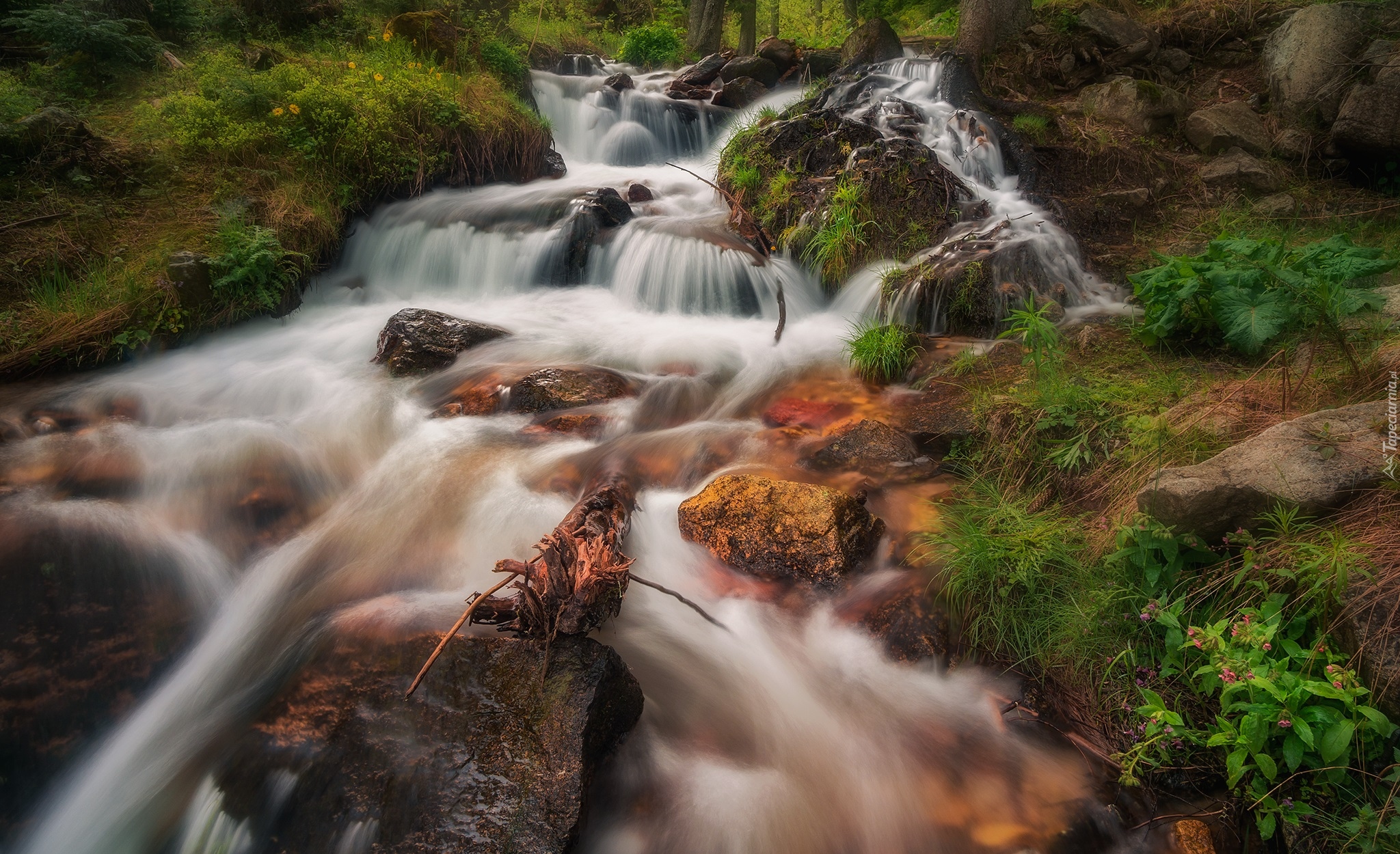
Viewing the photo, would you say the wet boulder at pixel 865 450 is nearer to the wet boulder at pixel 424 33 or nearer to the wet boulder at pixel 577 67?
the wet boulder at pixel 424 33

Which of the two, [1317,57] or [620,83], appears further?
[620,83]

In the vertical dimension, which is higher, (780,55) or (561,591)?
(780,55)

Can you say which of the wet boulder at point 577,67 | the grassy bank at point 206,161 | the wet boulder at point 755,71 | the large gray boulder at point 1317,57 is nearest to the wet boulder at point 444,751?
the grassy bank at point 206,161

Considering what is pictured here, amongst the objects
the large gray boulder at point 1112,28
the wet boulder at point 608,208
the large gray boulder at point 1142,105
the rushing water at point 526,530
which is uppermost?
the large gray boulder at point 1112,28

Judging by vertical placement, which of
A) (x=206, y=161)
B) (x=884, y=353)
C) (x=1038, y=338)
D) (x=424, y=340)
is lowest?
(x=424, y=340)

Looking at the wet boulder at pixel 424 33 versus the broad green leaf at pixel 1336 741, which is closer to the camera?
the broad green leaf at pixel 1336 741

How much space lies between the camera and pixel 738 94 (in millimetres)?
11664

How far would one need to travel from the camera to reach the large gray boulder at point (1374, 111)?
5969 millimetres

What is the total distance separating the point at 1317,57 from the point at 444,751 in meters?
10.0

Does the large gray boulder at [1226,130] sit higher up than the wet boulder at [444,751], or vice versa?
the large gray boulder at [1226,130]

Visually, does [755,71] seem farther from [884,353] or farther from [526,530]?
[526,530]

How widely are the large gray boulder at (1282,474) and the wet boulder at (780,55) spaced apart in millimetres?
11749

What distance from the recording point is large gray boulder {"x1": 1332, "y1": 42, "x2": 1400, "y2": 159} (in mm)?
5969

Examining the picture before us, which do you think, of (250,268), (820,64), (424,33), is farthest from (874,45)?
(250,268)
